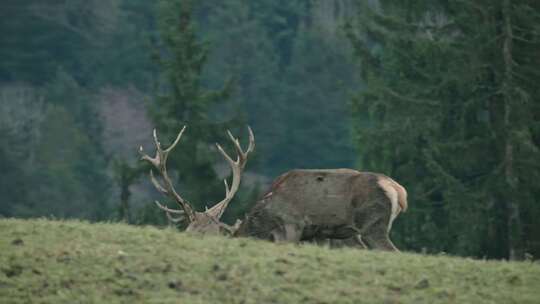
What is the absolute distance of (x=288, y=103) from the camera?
81.3m

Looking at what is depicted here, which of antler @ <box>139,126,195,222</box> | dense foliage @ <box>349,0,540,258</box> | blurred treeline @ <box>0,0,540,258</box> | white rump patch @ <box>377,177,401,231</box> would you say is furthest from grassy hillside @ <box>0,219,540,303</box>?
blurred treeline @ <box>0,0,540,258</box>

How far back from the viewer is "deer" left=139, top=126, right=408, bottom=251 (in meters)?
15.9

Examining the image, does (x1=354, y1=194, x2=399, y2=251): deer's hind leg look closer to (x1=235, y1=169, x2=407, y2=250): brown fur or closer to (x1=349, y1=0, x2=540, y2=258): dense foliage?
(x1=235, y1=169, x2=407, y2=250): brown fur

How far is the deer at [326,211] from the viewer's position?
15.9m

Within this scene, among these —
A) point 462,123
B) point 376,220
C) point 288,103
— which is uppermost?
point 288,103

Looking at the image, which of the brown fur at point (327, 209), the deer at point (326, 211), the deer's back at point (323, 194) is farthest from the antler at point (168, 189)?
the deer's back at point (323, 194)

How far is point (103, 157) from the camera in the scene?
74000 mm

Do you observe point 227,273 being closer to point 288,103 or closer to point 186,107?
point 186,107

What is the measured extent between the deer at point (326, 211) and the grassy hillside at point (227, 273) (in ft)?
5.75

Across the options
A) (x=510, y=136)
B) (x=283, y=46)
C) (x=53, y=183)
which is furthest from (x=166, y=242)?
(x=283, y=46)

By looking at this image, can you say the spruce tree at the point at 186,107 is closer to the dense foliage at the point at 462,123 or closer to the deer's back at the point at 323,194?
the dense foliage at the point at 462,123

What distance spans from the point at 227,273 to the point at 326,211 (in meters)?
3.52

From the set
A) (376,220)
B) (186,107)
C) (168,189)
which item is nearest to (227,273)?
(376,220)

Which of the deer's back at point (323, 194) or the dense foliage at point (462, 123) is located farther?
the dense foliage at point (462, 123)
